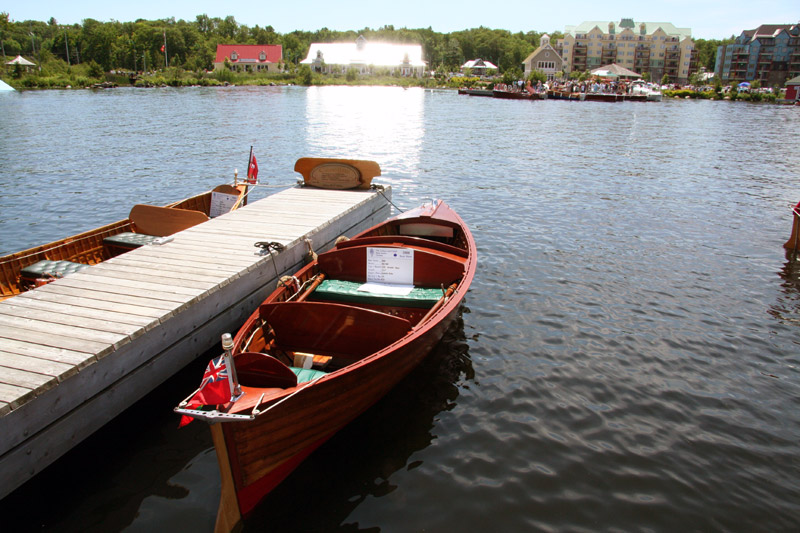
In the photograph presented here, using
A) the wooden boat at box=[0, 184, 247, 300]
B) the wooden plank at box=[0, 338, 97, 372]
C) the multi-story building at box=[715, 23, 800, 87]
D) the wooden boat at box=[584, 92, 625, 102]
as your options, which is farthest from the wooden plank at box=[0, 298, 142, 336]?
the multi-story building at box=[715, 23, 800, 87]

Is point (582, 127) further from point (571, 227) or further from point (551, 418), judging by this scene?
point (551, 418)

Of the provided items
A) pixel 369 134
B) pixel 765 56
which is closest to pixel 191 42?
pixel 369 134

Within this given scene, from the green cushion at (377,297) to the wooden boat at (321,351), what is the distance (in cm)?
2

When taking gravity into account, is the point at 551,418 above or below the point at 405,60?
below

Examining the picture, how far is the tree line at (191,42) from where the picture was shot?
12481cm

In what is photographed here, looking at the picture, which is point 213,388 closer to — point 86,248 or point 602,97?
point 86,248

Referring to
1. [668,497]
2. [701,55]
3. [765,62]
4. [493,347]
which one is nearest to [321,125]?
[493,347]

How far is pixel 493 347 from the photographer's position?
866 centimetres

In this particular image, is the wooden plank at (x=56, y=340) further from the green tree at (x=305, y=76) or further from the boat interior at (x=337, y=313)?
the green tree at (x=305, y=76)

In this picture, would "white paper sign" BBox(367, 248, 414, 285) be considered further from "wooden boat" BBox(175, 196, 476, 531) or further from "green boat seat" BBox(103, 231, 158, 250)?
"green boat seat" BBox(103, 231, 158, 250)

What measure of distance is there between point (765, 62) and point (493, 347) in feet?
559

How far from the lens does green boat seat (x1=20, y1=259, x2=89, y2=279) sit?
7.98 meters

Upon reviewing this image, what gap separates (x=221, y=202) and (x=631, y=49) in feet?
554

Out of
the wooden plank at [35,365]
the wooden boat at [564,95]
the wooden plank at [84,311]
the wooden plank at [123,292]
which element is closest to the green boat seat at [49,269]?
the wooden plank at [123,292]
